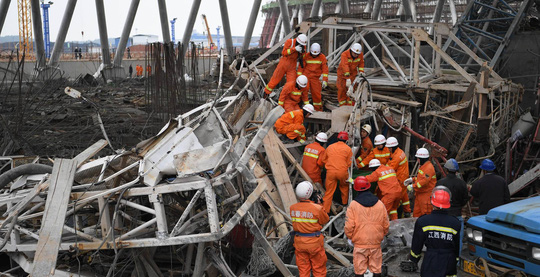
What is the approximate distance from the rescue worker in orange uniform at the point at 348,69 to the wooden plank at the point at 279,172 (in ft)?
10.9

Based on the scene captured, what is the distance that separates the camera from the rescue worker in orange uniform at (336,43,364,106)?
43.8 feet

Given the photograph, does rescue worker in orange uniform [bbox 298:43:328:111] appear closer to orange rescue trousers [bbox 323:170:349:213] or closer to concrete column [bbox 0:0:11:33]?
orange rescue trousers [bbox 323:170:349:213]

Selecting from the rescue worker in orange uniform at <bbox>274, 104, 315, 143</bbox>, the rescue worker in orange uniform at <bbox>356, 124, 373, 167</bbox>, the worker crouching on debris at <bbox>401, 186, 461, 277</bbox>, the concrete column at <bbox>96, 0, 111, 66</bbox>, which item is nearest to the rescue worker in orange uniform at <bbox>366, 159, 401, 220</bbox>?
the rescue worker in orange uniform at <bbox>356, 124, 373, 167</bbox>

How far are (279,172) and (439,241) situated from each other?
144 inches

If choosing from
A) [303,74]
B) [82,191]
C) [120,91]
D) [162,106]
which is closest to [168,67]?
[162,106]

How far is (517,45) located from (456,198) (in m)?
13.4

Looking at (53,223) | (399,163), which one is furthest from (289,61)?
(53,223)

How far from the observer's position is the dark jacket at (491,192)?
29.7ft

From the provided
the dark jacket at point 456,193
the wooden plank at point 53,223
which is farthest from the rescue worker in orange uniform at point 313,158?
the wooden plank at point 53,223

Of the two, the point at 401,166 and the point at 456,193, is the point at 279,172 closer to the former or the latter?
the point at 401,166

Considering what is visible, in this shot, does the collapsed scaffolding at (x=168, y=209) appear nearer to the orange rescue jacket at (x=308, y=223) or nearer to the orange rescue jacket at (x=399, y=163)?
the orange rescue jacket at (x=308, y=223)

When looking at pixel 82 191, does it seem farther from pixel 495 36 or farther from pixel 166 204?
pixel 495 36

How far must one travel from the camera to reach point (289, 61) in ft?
42.5

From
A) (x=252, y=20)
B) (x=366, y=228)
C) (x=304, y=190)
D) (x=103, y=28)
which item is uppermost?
(x=252, y=20)
